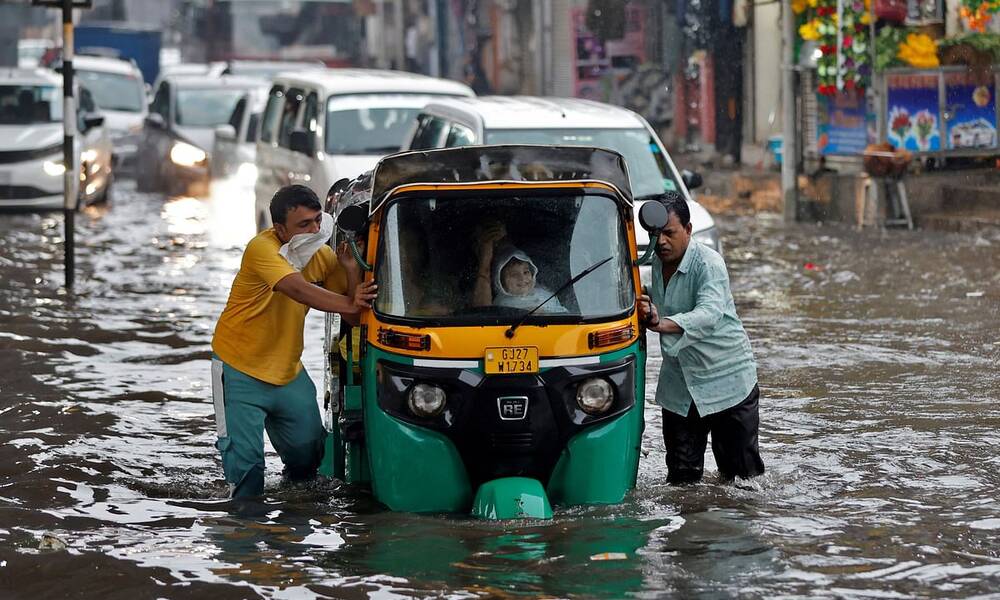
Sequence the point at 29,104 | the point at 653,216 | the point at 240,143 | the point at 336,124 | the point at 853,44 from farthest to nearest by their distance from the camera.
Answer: the point at 29,104 → the point at 240,143 → the point at 853,44 → the point at 336,124 → the point at 653,216

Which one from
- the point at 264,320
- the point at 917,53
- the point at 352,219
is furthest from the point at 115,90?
the point at 352,219

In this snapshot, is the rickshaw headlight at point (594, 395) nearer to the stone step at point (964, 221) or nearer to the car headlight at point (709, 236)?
the car headlight at point (709, 236)

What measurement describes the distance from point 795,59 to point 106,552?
15566 millimetres

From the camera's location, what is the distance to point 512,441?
692 centimetres

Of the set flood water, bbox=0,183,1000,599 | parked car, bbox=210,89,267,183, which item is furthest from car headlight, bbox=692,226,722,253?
parked car, bbox=210,89,267,183

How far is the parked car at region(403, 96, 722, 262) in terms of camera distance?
13.0 meters

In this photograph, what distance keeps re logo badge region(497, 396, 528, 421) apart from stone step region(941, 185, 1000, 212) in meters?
13.1

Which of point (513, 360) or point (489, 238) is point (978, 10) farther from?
point (513, 360)

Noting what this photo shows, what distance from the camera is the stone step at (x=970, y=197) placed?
62.1 ft

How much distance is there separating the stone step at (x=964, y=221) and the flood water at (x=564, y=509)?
3.87m

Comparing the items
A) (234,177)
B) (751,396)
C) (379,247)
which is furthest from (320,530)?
(234,177)

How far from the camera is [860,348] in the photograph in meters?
11.7

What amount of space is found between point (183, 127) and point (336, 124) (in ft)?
32.0

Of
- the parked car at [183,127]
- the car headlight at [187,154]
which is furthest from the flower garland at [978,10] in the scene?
the car headlight at [187,154]
